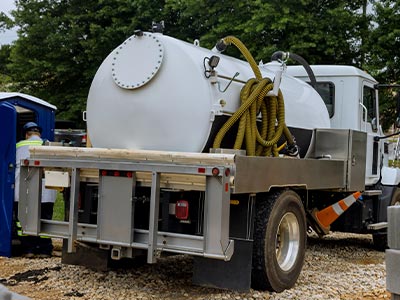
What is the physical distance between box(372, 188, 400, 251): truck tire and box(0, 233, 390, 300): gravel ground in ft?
4.50

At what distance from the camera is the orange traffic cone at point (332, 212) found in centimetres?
760

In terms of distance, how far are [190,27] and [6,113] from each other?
10.9 meters

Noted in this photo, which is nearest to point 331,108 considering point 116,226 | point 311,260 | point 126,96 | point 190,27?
point 311,260

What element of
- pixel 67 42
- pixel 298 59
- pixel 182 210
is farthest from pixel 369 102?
pixel 67 42

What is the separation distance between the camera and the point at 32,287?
5785mm

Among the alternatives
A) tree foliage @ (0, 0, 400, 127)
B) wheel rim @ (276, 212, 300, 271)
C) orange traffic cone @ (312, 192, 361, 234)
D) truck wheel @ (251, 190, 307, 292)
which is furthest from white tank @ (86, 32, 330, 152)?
tree foliage @ (0, 0, 400, 127)

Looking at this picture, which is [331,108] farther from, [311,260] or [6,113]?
[6,113]

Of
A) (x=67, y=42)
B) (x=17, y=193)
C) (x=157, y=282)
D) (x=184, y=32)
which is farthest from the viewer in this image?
(x=67, y=42)

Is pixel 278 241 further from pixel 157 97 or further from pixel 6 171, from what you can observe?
pixel 6 171

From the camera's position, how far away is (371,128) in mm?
8906

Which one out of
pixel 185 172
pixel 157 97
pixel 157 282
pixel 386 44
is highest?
pixel 386 44

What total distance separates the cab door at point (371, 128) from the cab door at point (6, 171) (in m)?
5.13

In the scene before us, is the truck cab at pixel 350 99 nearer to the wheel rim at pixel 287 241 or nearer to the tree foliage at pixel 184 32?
the wheel rim at pixel 287 241

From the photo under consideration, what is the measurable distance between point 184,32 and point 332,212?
36.1 feet
